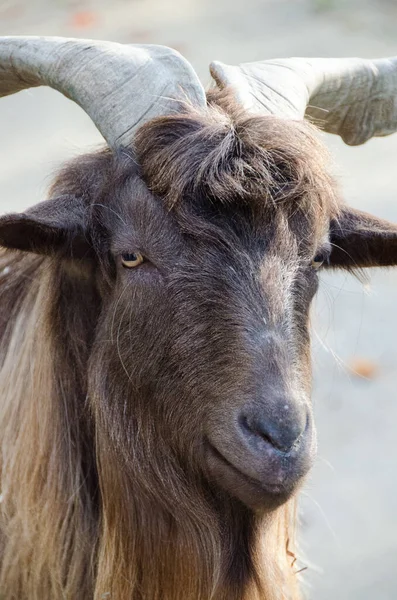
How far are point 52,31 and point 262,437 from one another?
7145mm

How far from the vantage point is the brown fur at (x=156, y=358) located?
329 centimetres

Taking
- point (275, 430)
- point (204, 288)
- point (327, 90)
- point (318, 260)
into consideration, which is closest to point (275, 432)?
point (275, 430)

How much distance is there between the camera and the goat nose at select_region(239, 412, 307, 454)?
120 inches

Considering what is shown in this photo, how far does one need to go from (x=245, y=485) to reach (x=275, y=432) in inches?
10.5

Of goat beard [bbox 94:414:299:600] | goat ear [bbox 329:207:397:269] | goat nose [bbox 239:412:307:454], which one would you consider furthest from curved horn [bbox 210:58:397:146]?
goat beard [bbox 94:414:299:600]

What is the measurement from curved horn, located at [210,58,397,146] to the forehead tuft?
328 mm

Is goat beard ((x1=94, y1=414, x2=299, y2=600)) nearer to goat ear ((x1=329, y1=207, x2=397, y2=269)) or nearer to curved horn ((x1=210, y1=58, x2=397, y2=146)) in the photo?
goat ear ((x1=329, y1=207, x2=397, y2=269))

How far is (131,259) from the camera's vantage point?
3.43m

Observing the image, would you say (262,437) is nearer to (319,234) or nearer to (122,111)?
(319,234)

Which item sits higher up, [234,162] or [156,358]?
[234,162]

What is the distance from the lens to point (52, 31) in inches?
372

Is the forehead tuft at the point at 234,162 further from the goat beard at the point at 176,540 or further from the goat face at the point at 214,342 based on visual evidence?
the goat beard at the point at 176,540

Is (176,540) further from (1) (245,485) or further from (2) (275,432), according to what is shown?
(2) (275,432)

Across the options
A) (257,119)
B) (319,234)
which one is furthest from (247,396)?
(257,119)
